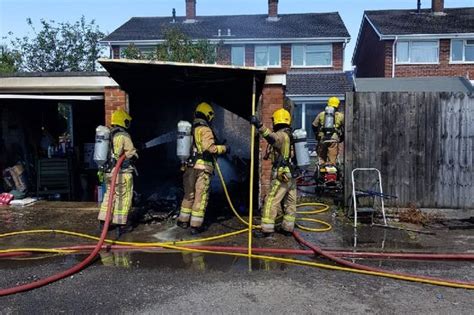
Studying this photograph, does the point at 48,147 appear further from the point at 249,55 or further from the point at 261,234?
the point at 249,55

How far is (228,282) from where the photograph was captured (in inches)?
191

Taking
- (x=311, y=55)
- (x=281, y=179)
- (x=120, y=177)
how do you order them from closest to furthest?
(x=281, y=179), (x=120, y=177), (x=311, y=55)

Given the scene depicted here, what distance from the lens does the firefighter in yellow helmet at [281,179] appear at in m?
6.43

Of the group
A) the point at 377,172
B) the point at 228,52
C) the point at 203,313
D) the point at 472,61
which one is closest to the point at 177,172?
the point at 377,172

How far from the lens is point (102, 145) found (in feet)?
22.1

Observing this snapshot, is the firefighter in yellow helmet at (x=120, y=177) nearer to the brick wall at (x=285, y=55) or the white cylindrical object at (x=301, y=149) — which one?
the white cylindrical object at (x=301, y=149)

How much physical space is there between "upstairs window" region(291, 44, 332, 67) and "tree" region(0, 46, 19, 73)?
48.0ft

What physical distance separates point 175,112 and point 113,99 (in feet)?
5.97

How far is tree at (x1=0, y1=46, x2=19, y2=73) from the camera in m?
23.4

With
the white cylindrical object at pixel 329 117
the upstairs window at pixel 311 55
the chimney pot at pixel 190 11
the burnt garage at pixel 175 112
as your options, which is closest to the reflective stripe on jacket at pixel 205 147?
the burnt garage at pixel 175 112

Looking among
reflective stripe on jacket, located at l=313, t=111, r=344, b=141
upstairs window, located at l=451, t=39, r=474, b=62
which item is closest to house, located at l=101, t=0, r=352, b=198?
upstairs window, located at l=451, t=39, r=474, b=62

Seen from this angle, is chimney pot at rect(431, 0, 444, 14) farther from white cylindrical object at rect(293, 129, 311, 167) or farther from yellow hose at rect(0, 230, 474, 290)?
yellow hose at rect(0, 230, 474, 290)

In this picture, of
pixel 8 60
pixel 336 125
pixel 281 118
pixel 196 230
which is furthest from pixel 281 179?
pixel 8 60

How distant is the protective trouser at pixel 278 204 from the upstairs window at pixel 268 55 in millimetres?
19931
